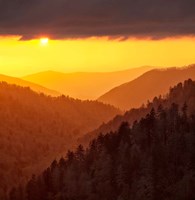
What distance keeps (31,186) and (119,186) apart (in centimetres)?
3882

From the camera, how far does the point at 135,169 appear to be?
166m

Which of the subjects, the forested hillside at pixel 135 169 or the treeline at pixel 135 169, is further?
the treeline at pixel 135 169

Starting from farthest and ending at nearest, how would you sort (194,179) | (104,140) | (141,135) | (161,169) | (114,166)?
(104,140) < (141,135) < (114,166) < (161,169) < (194,179)

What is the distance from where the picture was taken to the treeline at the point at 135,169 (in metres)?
155

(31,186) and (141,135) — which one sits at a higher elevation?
(141,135)

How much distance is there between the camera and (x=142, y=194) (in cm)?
15275

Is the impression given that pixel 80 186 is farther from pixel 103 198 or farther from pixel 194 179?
pixel 194 179

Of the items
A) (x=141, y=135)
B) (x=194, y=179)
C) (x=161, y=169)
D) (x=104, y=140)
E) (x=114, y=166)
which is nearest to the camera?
(x=194, y=179)

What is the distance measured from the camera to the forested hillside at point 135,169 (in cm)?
15450

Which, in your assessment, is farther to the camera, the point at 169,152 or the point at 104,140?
the point at 104,140

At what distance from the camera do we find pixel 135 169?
166 metres

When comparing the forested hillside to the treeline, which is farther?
the treeline

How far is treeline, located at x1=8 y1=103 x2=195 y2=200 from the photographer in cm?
15462

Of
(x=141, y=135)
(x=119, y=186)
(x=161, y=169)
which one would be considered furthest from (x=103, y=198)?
(x=141, y=135)
